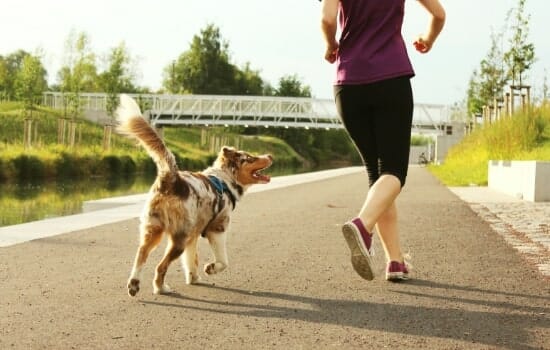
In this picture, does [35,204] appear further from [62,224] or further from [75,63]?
[75,63]

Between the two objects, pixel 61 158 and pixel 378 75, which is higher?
pixel 378 75

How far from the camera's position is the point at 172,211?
4.96m

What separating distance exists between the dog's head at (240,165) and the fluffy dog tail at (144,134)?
0.94 metres

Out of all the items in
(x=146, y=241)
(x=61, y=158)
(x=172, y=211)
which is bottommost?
(x=61, y=158)

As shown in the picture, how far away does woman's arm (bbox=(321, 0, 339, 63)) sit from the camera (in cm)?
483

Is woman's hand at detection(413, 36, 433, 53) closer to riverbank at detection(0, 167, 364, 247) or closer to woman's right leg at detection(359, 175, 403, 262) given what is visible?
woman's right leg at detection(359, 175, 403, 262)

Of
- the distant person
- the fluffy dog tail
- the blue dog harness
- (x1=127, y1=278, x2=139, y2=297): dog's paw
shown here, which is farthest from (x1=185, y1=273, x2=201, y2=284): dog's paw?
the distant person

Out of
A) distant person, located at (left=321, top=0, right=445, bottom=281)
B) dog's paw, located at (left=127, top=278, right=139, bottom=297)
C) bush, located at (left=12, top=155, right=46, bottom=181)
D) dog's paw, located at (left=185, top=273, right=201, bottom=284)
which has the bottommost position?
bush, located at (left=12, top=155, right=46, bottom=181)

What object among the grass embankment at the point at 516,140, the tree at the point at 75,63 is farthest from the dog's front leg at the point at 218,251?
the tree at the point at 75,63

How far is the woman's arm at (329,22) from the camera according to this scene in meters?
4.83

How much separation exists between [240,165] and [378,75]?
5.04 feet

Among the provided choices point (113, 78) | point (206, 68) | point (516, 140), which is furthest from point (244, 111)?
point (516, 140)

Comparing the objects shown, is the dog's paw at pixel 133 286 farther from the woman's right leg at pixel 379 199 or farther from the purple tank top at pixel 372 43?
the purple tank top at pixel 372 43

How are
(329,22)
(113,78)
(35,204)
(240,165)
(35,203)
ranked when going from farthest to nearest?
(113,78) → (35,203) → (35,204) → (240,165) → (329,22)
